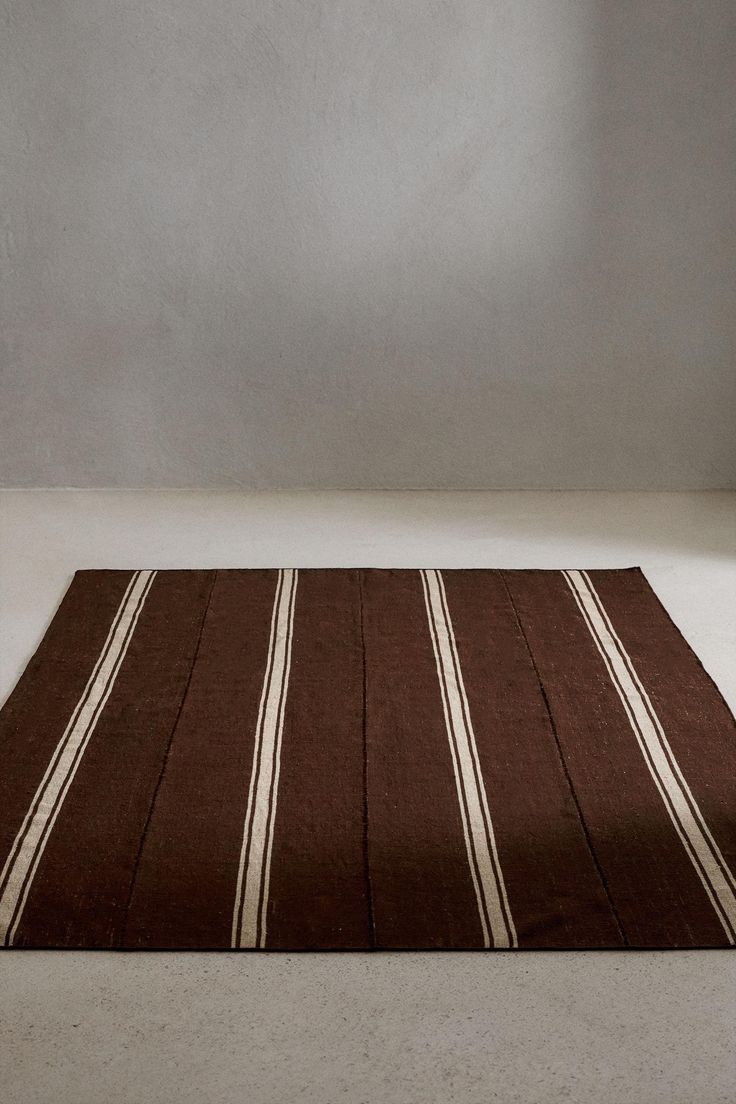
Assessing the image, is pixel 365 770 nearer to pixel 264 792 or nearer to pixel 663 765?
pixel 264 792

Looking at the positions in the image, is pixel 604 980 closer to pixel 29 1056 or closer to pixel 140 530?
pixel 29 1056

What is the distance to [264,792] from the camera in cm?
199

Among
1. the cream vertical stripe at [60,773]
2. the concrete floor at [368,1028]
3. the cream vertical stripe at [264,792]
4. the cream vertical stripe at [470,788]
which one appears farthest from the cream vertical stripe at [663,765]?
the cream vertical stripe at [60,773]

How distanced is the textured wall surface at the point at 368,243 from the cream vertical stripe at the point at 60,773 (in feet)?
3.27

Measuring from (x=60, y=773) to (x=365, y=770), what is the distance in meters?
0.57

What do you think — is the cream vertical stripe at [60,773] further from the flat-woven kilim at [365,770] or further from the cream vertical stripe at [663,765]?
the cream vertical stripe at [663,765]

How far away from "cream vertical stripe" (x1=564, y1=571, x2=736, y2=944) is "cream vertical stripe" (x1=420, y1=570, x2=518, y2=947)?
1.07 ft

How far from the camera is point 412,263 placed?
11.2 feet

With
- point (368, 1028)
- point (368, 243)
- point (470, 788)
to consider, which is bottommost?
point (368, 1028)

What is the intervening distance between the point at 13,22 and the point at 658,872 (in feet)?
9.45

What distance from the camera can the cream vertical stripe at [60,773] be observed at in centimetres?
172

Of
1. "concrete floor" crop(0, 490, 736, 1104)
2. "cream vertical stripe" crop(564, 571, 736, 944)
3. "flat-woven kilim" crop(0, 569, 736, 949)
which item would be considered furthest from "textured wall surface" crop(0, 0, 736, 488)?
"concrete floor" crop(0, 490, 736, 1104)

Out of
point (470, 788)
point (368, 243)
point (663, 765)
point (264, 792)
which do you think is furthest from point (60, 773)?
point (368, 243)

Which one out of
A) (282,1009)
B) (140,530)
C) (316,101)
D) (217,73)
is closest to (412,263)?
(316,101)
